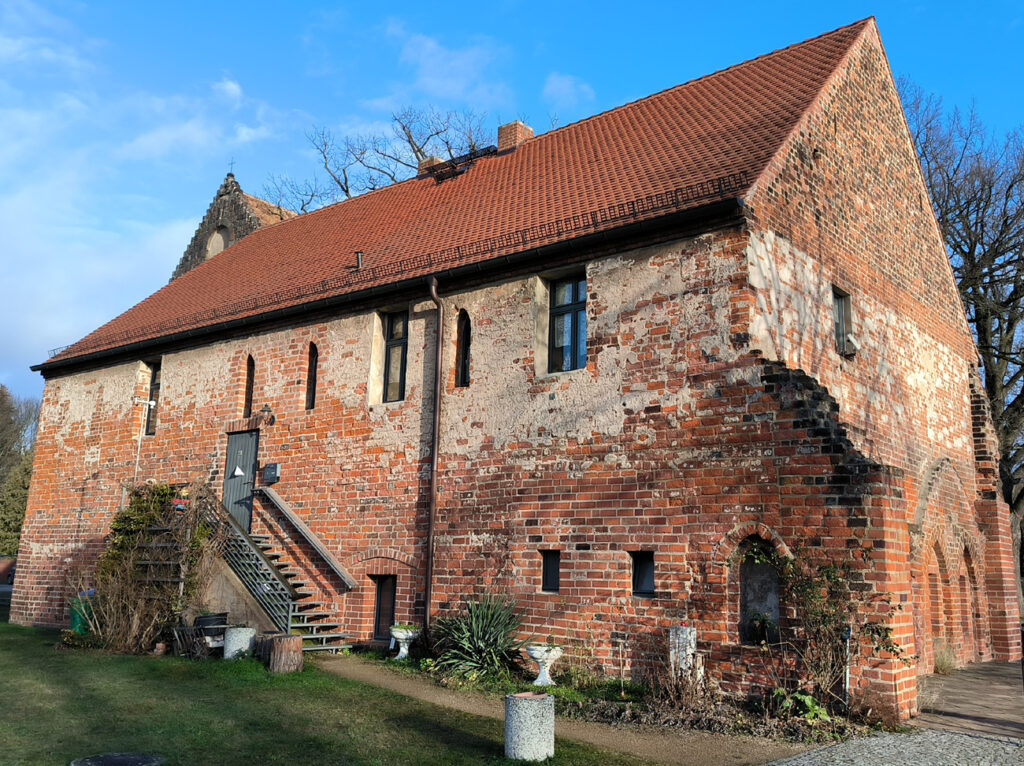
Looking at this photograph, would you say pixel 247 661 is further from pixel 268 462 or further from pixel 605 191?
pixel 605 191

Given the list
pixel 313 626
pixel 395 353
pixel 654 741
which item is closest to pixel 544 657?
pixel 654 741

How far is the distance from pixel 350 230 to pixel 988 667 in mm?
13928

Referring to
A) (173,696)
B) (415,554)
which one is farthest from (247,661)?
(415,554)

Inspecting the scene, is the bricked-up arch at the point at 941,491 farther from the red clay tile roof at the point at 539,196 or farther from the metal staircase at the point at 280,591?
the metal staircase at the point at 280,591

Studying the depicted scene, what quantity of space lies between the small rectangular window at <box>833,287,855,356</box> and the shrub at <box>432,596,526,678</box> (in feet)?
19.1

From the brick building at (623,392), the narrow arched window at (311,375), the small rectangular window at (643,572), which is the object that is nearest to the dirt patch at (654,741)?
the brick building at (623,392)

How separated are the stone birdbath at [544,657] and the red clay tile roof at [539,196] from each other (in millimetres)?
5418

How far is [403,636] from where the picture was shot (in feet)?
40.6

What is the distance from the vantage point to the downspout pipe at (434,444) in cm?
1269

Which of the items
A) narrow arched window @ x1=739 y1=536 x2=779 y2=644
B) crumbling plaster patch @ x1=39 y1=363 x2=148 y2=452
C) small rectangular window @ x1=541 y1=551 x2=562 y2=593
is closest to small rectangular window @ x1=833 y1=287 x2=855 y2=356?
narrow arched window @ x1=739 y1=536 x2=779 y2=644

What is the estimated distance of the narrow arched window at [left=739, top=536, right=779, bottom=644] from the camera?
9656 millimetres

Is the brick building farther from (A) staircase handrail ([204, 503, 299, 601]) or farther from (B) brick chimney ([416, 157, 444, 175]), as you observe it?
(B) brick chimney ([416, 157, 444, 175])

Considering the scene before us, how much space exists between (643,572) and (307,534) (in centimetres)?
595

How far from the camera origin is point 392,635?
1253cm
